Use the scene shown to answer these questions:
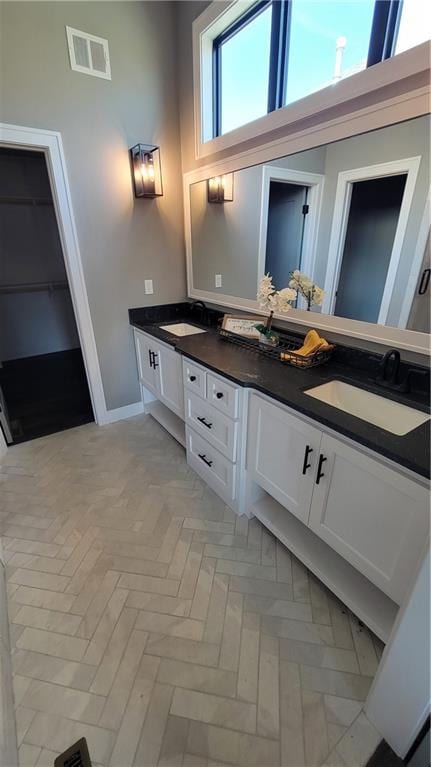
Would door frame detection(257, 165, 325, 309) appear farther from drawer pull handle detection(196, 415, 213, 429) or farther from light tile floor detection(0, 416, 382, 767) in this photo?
light tile floor detection(0, 416, 382, 767)

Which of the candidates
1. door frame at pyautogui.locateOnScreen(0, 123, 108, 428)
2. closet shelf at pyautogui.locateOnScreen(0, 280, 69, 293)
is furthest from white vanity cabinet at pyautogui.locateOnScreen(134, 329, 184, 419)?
closet shelf at pyautogui.locateOnScreen(0, 280, 69, 293)

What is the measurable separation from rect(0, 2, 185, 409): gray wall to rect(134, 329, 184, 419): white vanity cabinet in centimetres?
16

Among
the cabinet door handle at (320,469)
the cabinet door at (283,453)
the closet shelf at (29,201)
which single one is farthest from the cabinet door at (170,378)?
the closet shelf at (29,201)

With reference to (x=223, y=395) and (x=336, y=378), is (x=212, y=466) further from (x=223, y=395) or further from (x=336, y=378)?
(x=336, y=378)

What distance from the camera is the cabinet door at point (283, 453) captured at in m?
1.32

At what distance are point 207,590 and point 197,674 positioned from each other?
0.31 m

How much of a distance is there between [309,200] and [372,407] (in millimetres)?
1121

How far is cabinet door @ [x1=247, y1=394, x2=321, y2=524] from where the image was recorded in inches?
52.0

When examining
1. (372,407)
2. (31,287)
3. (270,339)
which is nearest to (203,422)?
(270,339)

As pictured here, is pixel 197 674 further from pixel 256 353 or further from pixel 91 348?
pixel 91 348

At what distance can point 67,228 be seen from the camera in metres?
2.23

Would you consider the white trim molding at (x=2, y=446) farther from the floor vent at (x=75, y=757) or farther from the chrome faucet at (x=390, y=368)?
the chrome faucet at (x=390, y=368)

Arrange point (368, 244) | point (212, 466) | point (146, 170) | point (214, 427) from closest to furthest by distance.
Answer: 1. point (368, 244)
2. point (214, 427)
3. point (212, 466)
4. point (146, 170)

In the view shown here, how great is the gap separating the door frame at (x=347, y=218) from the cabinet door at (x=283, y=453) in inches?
26.0
